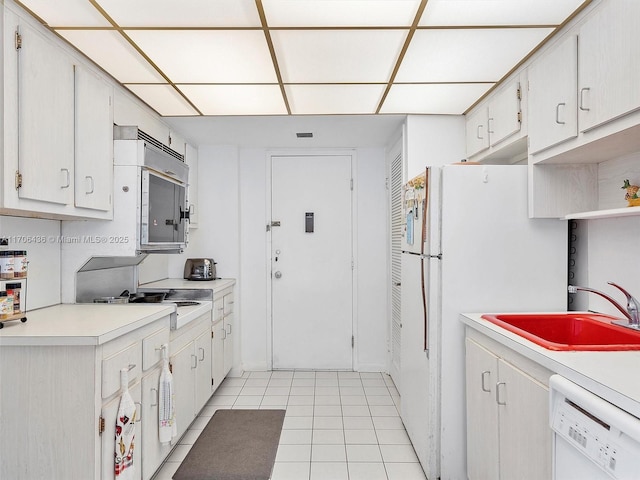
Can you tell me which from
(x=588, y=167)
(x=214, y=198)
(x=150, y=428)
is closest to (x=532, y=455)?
Answer: (x=588, y=167)

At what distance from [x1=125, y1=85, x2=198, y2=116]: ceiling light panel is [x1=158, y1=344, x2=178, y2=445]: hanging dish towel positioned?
61.7 inches

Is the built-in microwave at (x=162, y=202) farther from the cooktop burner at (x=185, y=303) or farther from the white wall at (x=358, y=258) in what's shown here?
the white wall at (x=358, y=258)

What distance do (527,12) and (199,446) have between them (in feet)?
9.61

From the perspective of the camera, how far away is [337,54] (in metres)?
2.15

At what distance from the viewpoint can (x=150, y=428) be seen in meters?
2.11

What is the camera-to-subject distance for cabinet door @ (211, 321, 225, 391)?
3318mm

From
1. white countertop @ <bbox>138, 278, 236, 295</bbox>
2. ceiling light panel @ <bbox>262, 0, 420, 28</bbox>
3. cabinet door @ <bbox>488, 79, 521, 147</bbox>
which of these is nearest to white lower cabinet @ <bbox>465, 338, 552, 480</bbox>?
cabinet door @ <bbox>488, 79, 521, 147</bbox>

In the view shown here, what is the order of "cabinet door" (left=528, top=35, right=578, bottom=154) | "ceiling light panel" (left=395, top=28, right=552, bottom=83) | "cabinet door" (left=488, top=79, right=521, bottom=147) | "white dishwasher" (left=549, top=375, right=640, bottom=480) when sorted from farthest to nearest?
"cabinet door" (left=488, top=79, right=521, bottom=147), "ceiling light panel" (left=395, top=28, right=552, bottom=83), "cabinet door" (left=528, top=35, right=578, bottom=154), "white dishwasher" (left=549, top=375, right=640, bottom=480)

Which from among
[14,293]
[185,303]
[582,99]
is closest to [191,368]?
[185,303]

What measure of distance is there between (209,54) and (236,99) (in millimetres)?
643

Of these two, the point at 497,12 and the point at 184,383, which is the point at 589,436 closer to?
the point at 497,12

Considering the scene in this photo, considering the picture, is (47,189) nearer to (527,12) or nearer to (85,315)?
(85,315)

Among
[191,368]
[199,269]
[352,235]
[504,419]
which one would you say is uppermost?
[352,235]

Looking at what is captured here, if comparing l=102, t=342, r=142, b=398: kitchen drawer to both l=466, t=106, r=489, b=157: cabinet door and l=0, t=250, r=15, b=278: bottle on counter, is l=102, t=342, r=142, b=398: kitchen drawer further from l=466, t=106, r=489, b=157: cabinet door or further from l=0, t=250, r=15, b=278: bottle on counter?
l=466, t=106, r=489, b=157: cabinet door
